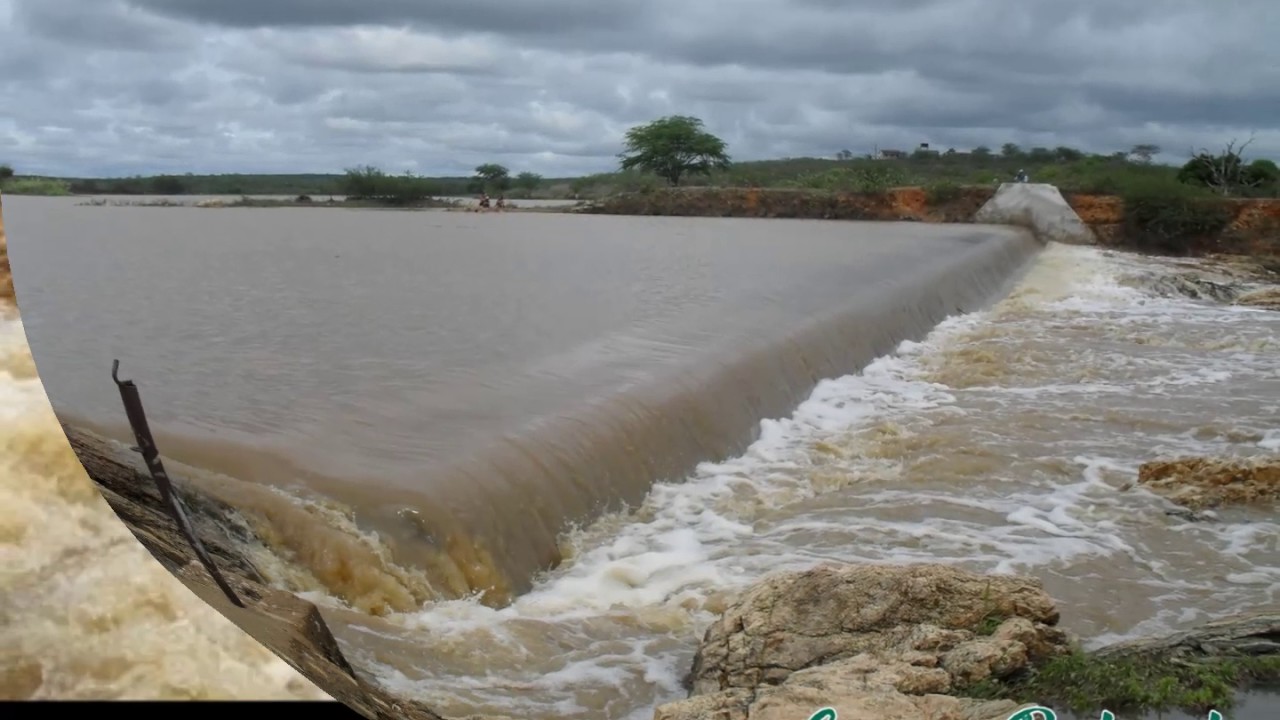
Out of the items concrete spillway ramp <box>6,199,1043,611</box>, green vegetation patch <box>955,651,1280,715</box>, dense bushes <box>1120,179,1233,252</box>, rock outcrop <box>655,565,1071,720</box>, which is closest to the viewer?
green vegetation patch <box>955,651,1280,715</box>

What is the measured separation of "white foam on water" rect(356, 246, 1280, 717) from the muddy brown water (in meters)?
0.01

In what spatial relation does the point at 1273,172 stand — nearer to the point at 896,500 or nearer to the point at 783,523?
the point at 896,500

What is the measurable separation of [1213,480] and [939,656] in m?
0.96

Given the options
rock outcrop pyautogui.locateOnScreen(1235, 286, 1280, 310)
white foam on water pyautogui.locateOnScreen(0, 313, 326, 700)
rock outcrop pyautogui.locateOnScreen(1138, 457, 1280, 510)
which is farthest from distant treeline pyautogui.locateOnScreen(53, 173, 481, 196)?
rock outcrop pyautogui.locateOnScreen(1235, 286, 1280, 310)

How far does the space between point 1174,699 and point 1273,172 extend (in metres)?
0.69

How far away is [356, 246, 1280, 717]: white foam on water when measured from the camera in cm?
190

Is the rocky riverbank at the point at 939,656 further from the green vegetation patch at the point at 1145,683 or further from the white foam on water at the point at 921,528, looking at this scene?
the white foam on water at the point at 921,528

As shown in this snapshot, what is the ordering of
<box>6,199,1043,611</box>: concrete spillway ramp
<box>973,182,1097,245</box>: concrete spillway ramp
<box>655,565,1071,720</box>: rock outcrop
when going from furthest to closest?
<box>973,182,1097,245</box>: concrete spillway ramp, <box>6,199,1043,611</box>: concrete spillway ramp, <box>655,565,1071,720</box>: rock outcrop

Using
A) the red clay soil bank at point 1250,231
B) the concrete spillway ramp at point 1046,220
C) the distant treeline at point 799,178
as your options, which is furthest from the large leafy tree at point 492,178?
the concrete spillway ramp at point 1046,220

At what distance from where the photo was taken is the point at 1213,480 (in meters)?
2.04

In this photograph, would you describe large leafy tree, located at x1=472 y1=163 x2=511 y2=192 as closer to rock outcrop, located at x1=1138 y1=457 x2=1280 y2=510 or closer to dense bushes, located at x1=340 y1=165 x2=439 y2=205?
dense bushes, located at x1=340 y1=165 x2=439 y2=205

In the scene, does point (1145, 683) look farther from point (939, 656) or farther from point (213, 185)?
point (213, 185)

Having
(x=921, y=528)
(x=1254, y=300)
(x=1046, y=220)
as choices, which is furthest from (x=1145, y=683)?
(x=1046, y=220)

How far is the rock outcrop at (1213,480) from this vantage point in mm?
1857
